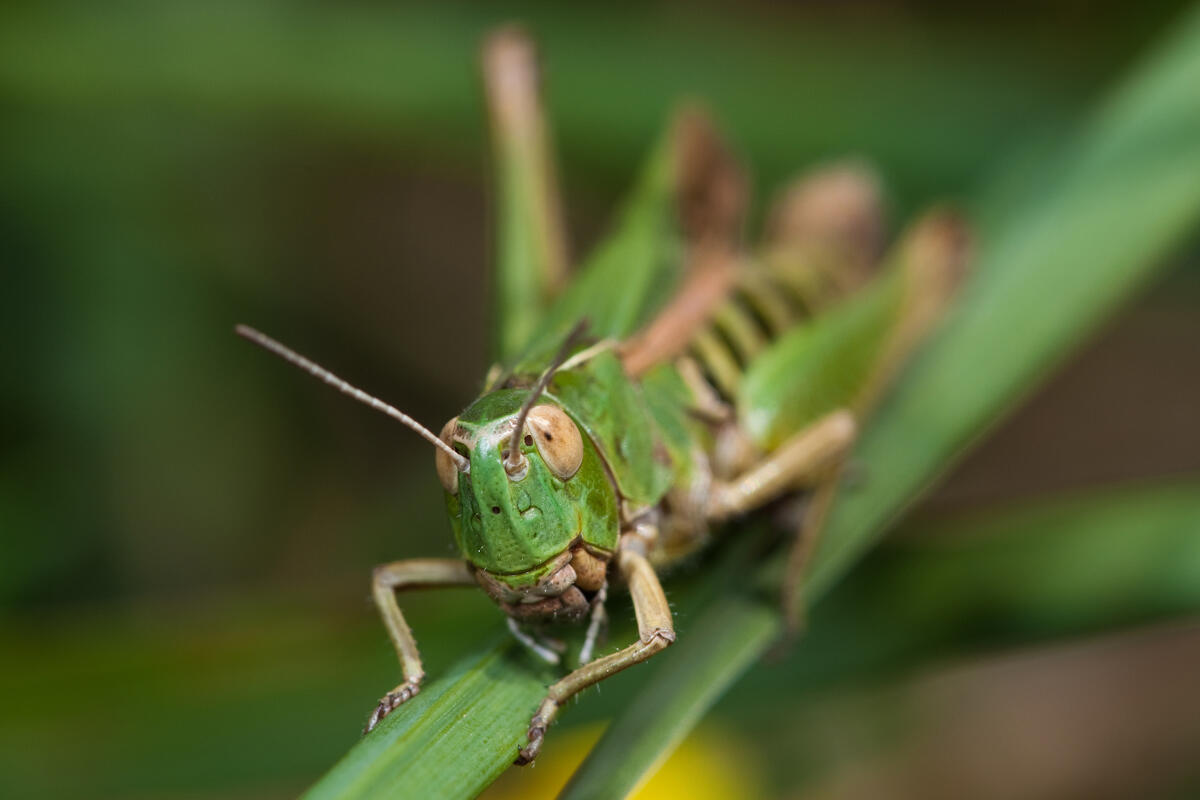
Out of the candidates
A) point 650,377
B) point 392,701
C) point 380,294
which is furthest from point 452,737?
point 380,294

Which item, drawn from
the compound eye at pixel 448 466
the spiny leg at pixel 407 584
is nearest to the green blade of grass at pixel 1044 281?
the spiny leg at pixel 407 584

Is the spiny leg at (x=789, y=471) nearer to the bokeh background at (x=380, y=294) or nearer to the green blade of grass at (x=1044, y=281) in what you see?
the green blade of grass at (x=1044, y=281)

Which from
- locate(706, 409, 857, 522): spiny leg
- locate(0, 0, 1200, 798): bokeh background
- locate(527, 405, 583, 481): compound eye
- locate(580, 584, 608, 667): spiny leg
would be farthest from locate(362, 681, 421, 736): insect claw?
locate(0, 0, 1200, 798): bokeh background

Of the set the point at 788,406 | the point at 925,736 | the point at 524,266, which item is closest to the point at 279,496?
the point at 524,266

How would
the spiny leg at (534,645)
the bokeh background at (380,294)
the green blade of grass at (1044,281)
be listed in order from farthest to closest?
the bokeh background at (380,294), the green blade of grass at (1044,281), the spiny leg at (534,645)

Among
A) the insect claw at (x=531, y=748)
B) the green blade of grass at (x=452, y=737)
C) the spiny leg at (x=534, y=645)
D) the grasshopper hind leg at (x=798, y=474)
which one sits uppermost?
the grasshopper hind leg at (x=798, y=474)
